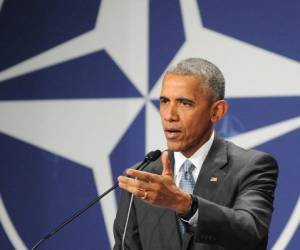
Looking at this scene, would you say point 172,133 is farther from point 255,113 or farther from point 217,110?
point 255,113

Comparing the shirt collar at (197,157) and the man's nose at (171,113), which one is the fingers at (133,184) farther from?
the shirt collar at (197,157)

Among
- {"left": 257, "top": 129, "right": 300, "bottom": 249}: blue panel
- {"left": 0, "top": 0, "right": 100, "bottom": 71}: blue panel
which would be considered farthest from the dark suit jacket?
{"left": 0, "top": 0, "right": 100, "bottom": 71}: blue panel

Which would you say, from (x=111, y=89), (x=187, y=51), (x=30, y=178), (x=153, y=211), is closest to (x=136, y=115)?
(x=111, y=89)

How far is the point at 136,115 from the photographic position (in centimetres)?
414

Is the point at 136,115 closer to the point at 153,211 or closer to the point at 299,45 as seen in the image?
the point at 299,45

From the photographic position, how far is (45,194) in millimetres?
4324

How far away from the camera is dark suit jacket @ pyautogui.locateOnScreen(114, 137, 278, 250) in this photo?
7.14 ft

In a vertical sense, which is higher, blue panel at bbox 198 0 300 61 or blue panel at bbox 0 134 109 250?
blue panel at bbox 198 0 300 61

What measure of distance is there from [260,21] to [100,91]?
42.5 inches

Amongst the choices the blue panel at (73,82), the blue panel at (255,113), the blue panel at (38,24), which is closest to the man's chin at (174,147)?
the blue panel at (255,113)

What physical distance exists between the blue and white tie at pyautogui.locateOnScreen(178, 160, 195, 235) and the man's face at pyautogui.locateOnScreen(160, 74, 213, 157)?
0.08m

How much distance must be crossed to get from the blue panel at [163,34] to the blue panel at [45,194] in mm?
795

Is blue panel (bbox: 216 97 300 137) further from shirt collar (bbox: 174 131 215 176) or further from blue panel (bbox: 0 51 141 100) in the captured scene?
shirt collar (bbox: 174 131 215 176)

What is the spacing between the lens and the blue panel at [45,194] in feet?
14.0
